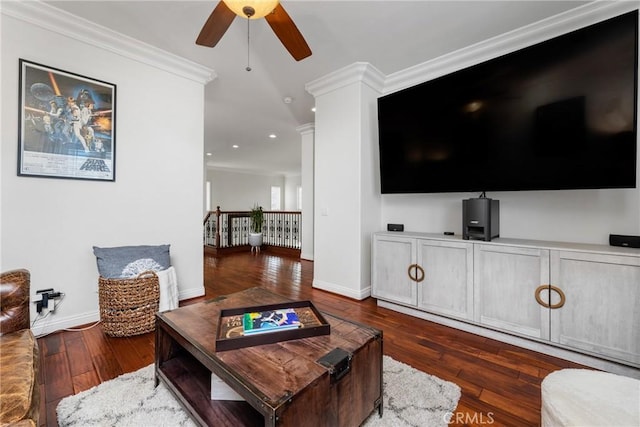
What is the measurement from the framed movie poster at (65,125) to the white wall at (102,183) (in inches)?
2.1

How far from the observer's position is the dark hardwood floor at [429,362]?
1356 millimetres

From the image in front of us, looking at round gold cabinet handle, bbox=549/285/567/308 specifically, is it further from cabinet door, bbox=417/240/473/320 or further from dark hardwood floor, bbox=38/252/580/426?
cabinet door, bbox=417/240/473/320

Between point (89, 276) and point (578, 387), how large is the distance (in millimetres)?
3151

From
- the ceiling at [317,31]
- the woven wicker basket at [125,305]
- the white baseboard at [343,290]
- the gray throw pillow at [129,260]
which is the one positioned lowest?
the white baseboard at [343,290]

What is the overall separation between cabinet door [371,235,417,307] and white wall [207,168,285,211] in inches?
326

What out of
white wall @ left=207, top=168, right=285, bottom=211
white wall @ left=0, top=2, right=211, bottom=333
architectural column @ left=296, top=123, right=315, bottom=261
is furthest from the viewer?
white wall @ left=207, top=168, right=285, bottom=211

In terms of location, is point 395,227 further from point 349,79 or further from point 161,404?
point 161,404

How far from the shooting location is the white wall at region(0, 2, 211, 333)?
1954mm

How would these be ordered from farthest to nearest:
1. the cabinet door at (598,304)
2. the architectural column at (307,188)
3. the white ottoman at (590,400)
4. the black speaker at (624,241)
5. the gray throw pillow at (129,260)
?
the architectural column at (307,188)
the gray throw pillow at (129,260)
the black speaker at (624,241)
the cabinet door at (598,304)
the white ottoman at (590,400)

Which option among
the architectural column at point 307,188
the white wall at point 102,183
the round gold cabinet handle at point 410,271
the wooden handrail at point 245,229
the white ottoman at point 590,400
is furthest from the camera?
the wooden handrail at point 245,229

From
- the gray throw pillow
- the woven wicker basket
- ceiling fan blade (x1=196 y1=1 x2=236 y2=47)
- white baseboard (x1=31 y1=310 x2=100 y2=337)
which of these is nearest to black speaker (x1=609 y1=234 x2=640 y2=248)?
ceiling fan blade (x1=196 y1=1 x2=236 y2=47)

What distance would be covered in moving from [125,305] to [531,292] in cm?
298

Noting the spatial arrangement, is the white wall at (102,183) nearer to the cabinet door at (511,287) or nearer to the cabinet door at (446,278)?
the cabinet door at (446,278)

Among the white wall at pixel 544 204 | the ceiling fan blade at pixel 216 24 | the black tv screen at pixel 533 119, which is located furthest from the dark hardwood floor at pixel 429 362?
the ceiling fan blade at pixel 216 24
